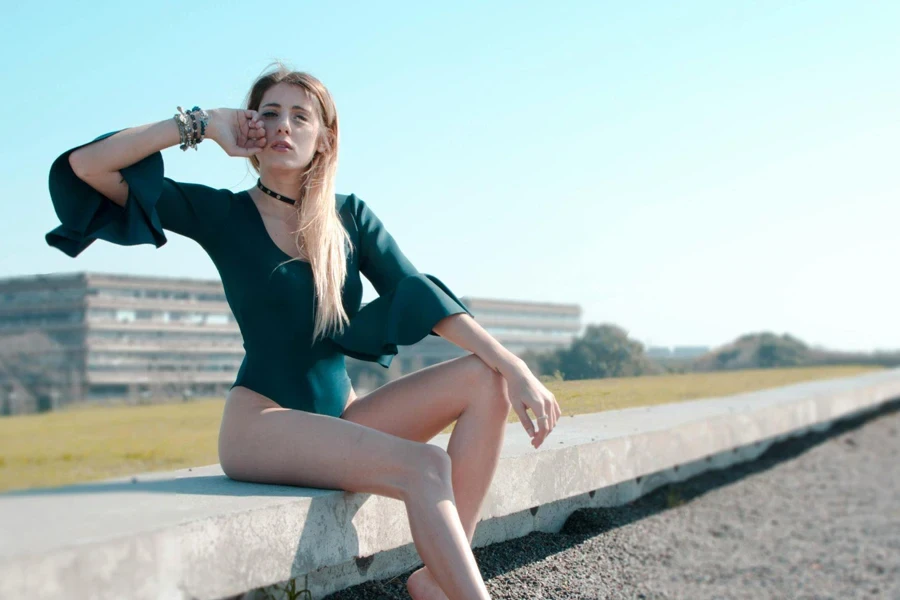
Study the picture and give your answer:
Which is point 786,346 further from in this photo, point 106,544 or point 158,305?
point 158,305

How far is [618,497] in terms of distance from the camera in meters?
5.09

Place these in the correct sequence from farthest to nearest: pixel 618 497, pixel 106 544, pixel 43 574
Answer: pixel 618 497
pixel 106 544
pixel 43 574

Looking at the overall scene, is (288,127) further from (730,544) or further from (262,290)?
(730,544)

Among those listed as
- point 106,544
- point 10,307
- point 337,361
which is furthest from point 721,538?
point 10,307

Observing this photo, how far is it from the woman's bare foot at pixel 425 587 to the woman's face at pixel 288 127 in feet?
4.32

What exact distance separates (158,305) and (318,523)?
40.2 metres

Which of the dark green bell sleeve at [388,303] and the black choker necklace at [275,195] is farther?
the black choker necklace at [275,195]

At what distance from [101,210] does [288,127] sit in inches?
24.5

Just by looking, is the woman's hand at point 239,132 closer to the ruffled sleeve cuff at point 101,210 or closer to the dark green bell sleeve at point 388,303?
the ruffled sleeve cuff at point 101,210

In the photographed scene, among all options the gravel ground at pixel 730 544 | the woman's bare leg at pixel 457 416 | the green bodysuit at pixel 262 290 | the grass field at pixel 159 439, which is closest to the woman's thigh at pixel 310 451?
the green bodysuit at pixel 262 290

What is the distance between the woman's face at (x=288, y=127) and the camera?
2.78 metres

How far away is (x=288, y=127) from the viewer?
278 centimetres

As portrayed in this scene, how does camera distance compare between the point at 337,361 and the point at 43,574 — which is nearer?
the point at 43,574

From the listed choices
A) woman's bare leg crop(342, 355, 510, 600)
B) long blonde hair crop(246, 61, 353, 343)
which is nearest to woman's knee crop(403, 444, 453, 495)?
woman's bare leg crop(342, 355, 510, 600)
